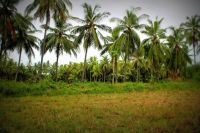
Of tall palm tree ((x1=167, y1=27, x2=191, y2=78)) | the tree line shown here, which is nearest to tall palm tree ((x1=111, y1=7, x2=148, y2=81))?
the tree line

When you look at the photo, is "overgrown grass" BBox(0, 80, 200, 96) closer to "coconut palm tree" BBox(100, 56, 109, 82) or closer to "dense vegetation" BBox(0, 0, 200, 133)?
"dense vegetation" BBox(0, 0, 200, 133)

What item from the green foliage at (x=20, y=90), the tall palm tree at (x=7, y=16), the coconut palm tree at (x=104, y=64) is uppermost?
the tall palm tree at (x=7, y=16)

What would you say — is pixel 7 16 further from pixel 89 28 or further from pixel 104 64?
pixel 104 64

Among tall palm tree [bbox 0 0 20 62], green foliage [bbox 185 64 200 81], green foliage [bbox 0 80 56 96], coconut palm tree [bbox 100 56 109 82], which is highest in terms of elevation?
tall palm tree [bbox 0 0 20 62]

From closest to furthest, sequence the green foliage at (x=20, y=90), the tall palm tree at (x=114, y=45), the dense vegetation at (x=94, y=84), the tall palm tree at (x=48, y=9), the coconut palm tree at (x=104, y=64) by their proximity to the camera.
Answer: the dense vegetation at (x=94, y=84) < the green foliage at (x=20, y=90) < the tall palm tree at (x=48, y=9) < the tall palm tree at (x=114, y=45) < the coconut palm tree at (x=104, y=64)

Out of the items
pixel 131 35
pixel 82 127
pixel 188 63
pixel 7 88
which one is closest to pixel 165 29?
pixel 131 35

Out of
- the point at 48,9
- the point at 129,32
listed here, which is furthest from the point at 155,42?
the point at 48,9

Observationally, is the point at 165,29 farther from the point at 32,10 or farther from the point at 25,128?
the point at 25,128

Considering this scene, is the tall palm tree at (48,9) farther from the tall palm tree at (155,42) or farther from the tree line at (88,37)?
the tall palm tree at (155,42)

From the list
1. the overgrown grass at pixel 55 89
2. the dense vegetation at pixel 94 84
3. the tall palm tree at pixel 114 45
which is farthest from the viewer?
the tall palm tree at pixel 114 45

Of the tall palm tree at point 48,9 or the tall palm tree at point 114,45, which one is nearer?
the tall palm tree at point 48,9

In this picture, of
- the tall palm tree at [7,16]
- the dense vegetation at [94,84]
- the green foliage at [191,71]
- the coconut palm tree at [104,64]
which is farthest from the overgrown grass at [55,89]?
the coconut palm tree at [104,64]

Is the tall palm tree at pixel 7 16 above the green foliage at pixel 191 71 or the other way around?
above

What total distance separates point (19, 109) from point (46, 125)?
12.8 ft
